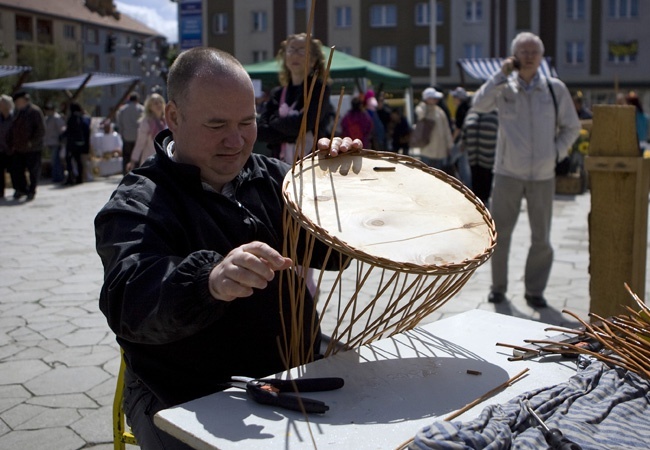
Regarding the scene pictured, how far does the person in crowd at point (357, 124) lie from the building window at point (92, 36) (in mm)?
51377

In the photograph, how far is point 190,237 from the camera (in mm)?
1617

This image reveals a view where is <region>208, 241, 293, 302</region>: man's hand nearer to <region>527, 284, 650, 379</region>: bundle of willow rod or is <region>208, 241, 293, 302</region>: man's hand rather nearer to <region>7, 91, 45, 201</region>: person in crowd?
<region>527, 284, 650, 379</region>: bundle of willow rod

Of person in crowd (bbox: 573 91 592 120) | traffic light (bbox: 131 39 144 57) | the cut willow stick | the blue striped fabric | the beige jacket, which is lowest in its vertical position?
the cut willow stick

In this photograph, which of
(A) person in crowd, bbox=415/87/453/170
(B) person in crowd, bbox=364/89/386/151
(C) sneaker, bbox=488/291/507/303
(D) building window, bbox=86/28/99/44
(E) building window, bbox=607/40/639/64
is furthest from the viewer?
(D) building window, bbox=86/28/99/44

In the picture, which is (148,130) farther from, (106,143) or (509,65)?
(106,143)

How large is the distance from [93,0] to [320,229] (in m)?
8.94

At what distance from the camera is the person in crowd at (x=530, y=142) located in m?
4.35

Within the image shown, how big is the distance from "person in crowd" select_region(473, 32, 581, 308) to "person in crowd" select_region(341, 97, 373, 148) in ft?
16.1

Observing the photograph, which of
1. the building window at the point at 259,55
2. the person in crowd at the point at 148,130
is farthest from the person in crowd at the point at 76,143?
the building window at the point at 259,55

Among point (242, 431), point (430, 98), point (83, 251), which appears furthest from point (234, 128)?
point (430, 98)

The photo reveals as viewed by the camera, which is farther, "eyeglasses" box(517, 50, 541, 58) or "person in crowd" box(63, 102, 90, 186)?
"person in crowd" box(63, 102, 90, 186)

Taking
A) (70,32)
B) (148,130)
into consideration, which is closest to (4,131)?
(148,130)

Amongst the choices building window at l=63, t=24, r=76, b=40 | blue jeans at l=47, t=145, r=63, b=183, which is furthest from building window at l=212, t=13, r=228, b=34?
blue jeans at l=47, t=145, r=63, b=183

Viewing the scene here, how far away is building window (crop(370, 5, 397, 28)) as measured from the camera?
3788 cm
